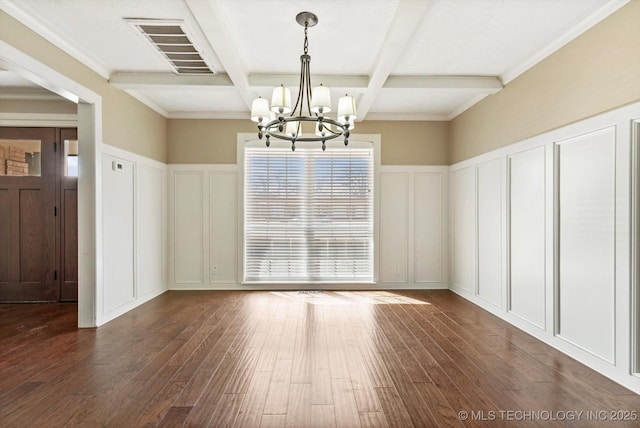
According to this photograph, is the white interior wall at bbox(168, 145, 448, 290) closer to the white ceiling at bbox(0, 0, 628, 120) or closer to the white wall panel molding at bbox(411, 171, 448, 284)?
the white wall panel molding at bbox(411, 171, 448, 284)

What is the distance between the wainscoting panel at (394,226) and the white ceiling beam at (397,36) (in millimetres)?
1845

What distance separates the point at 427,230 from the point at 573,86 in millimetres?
3039

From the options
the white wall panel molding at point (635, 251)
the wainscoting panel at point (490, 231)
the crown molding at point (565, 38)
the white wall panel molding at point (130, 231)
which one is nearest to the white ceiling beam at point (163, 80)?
the white wall panel molding at point (130, 231)

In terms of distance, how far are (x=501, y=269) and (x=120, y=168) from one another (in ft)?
16.2

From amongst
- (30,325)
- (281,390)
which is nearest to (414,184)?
(281,390)

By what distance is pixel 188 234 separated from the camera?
5.53 m

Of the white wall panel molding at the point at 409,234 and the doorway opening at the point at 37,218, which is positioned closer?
the doorway opening at the point at 37,218

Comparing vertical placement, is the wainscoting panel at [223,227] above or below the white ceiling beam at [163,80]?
below

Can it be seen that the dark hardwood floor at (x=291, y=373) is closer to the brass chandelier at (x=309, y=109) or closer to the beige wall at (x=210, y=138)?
the brass chandelier at (x=309, y=109)

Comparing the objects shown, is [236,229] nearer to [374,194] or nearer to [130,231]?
[130,231]

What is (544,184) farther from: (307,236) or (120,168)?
(120,168)

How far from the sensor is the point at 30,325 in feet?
12.4

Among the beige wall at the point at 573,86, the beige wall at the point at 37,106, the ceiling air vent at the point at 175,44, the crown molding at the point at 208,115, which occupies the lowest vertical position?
the beige wall at the point at 573,86

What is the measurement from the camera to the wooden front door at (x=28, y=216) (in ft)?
15.3
